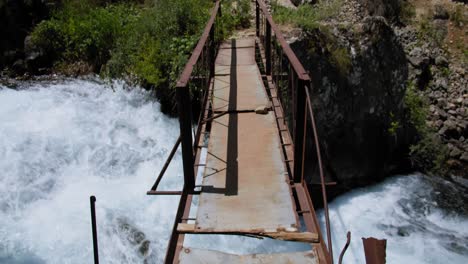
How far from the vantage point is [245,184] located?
3826 mm

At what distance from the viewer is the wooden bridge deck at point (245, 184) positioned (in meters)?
3.05

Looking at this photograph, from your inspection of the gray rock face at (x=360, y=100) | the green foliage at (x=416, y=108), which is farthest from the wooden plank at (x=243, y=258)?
the green foliage at (x=416, y=108)

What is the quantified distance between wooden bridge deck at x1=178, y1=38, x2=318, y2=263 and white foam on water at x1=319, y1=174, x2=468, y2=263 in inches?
120

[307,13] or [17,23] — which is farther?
[17,23]

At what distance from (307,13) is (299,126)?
7052 millimetres

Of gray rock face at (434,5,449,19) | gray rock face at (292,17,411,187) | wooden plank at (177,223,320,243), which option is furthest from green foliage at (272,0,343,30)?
wooden plank at (177,223,320,243)

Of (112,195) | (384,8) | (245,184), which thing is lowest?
(112,195)

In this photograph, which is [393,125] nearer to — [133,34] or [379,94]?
[379,94]

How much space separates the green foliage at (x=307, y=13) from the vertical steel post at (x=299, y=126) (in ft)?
18.6

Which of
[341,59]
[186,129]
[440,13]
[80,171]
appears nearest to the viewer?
[186,129]

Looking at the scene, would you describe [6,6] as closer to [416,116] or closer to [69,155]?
[69,155]

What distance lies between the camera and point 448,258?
23.3 ft

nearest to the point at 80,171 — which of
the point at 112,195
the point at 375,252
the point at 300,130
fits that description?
the point at 112,195

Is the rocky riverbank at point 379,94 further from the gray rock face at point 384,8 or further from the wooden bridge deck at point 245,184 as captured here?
the wooden bridge deck at point 245,184
